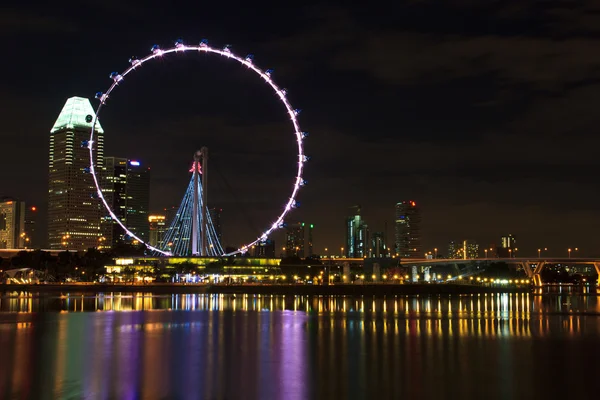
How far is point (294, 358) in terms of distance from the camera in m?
29.8

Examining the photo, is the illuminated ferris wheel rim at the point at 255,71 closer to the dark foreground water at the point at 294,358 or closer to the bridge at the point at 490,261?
the dark foreground water at the point at 294,358

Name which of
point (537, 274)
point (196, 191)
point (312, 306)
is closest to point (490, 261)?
point (537, 274)

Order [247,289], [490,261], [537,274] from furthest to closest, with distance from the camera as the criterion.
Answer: [537,274]
[490,261]
[247,289]

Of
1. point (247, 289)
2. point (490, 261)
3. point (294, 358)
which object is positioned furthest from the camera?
point (490, 261)

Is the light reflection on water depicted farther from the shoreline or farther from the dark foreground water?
the shoreline

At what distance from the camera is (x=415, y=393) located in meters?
22.3

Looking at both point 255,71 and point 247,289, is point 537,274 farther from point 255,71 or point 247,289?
point 255,71

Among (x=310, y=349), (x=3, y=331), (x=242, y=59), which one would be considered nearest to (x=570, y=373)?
(x=310, y=349)

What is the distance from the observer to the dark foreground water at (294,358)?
22828mm

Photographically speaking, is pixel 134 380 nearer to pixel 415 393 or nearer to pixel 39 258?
pixel 415 393

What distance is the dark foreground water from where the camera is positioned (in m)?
22.8

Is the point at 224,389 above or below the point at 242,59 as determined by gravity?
below

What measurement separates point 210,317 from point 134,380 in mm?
27280

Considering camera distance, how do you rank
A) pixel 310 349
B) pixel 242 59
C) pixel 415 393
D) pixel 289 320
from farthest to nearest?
pixel 242 59, pixel 289 320, pixel 310 349, pixel 415 393
